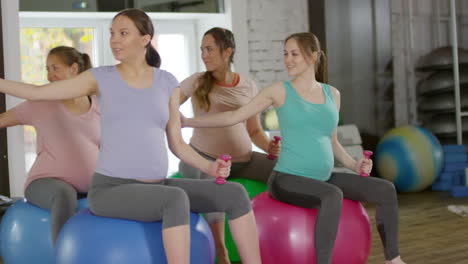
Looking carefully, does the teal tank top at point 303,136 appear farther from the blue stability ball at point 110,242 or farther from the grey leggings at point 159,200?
the blue stability ball at point 110,242

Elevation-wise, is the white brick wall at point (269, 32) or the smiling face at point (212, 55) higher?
the white brick wall at point (269, 32)

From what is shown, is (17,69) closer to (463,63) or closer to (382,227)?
(382,227)

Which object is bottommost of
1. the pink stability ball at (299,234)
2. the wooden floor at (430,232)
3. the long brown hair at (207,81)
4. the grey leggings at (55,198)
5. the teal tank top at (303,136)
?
the wooden floor at (430,232)

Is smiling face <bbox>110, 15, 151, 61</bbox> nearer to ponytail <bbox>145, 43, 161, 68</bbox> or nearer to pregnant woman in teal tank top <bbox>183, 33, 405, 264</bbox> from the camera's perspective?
pregnant woman in teal tank top <bbox>183, 33, 405, 264</bbox>

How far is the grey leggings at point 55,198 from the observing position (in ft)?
9.33

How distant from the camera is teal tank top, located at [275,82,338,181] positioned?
3047mm

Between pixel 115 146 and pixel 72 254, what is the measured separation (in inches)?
15.9

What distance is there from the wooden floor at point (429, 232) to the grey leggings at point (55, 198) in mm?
1580

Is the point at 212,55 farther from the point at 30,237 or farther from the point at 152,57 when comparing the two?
the point at 30,237

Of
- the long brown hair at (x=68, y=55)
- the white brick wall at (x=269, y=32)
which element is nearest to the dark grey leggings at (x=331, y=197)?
the long brown hair at (x=68, y=55)

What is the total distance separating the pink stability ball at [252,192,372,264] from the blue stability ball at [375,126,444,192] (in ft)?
10.5

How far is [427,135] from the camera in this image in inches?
245

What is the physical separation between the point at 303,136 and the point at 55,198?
1.07 meters

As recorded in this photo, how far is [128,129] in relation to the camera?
2.50 m
